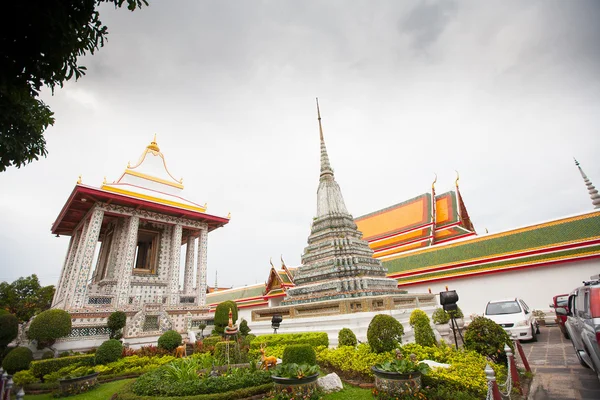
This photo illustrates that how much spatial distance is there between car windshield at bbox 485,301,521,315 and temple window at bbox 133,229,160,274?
1622 centimetres

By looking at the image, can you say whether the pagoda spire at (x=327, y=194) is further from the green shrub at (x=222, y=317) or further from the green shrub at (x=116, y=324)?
the green shrub at (x=116, y=324)

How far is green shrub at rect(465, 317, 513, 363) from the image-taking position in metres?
5.32

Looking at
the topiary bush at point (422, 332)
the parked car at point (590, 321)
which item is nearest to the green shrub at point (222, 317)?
the topiary bush at point (422, 332)

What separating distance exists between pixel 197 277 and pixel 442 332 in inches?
506

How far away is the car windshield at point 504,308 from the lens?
898cm

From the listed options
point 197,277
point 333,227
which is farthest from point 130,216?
point 333,227

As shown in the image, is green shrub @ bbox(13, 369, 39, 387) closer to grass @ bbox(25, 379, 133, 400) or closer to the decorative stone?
grass @ bbox(25, 379, 133, 400)

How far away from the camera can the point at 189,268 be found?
1830 cm

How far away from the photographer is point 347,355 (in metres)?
6.43

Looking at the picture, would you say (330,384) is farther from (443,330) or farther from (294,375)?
(443,330)

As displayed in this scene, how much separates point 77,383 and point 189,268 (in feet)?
39.1

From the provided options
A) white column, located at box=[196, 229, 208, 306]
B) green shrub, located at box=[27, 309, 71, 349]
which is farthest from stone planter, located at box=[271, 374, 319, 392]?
white column, located at box=[196, 229, 208, 306]

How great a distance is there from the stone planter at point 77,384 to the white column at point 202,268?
380 inches

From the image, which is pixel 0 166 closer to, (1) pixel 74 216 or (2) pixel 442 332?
(2) pixel 442 332
